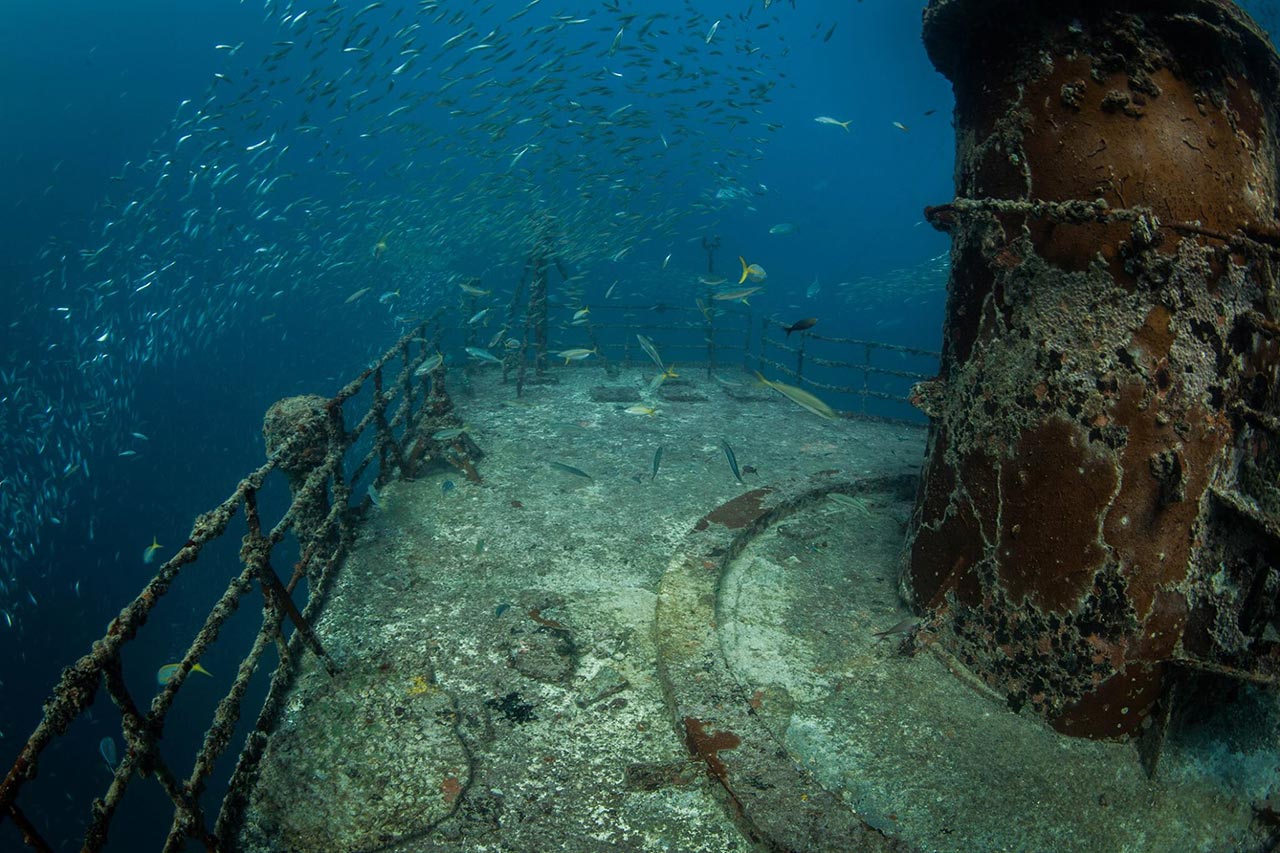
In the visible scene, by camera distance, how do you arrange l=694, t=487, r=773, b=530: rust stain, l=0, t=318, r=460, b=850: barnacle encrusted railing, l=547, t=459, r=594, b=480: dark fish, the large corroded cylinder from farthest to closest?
1. l=547, t=459, r=594, b=480: dark fish
2. l=694, t=487, r=773, b=530: rust stain
3. the large corroded cylinder
4. l=0, t=318, r=460, b=850: barnacle encrusted railing

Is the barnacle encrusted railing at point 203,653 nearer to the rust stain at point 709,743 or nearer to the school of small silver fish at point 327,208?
the rust stain at point 709,743

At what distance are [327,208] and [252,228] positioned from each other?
4065cm

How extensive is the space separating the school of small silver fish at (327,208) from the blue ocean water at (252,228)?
329 mm

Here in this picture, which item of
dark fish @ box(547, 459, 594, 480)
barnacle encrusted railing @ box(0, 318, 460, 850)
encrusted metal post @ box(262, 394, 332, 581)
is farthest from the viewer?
dark fish @ box(547, 459, 594, 480)

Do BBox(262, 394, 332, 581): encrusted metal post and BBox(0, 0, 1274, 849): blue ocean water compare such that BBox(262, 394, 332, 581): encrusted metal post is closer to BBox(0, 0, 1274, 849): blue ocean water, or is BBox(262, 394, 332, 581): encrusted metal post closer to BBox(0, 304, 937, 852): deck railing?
BBox(0, 304, 937, 852): deck railing

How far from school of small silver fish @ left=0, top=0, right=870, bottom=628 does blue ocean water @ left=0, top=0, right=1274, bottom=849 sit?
0.33m

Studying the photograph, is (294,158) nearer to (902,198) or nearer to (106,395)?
(106,395)

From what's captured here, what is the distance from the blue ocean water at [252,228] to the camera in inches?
655

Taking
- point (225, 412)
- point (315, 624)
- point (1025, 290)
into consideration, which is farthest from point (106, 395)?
point (1025, 290)

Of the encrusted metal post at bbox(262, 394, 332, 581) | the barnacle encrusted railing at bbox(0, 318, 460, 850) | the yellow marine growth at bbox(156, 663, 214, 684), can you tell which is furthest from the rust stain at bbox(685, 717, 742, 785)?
the encrusted metal post at bbox(262, 394, 332, 581)

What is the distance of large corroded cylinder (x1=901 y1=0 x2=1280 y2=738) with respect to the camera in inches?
112

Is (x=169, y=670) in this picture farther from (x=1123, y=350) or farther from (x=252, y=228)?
(x=252, y=228)

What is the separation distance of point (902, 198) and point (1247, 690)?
146 metres

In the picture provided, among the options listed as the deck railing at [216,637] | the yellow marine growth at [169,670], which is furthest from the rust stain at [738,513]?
the yellow marine growth at [169,670]
